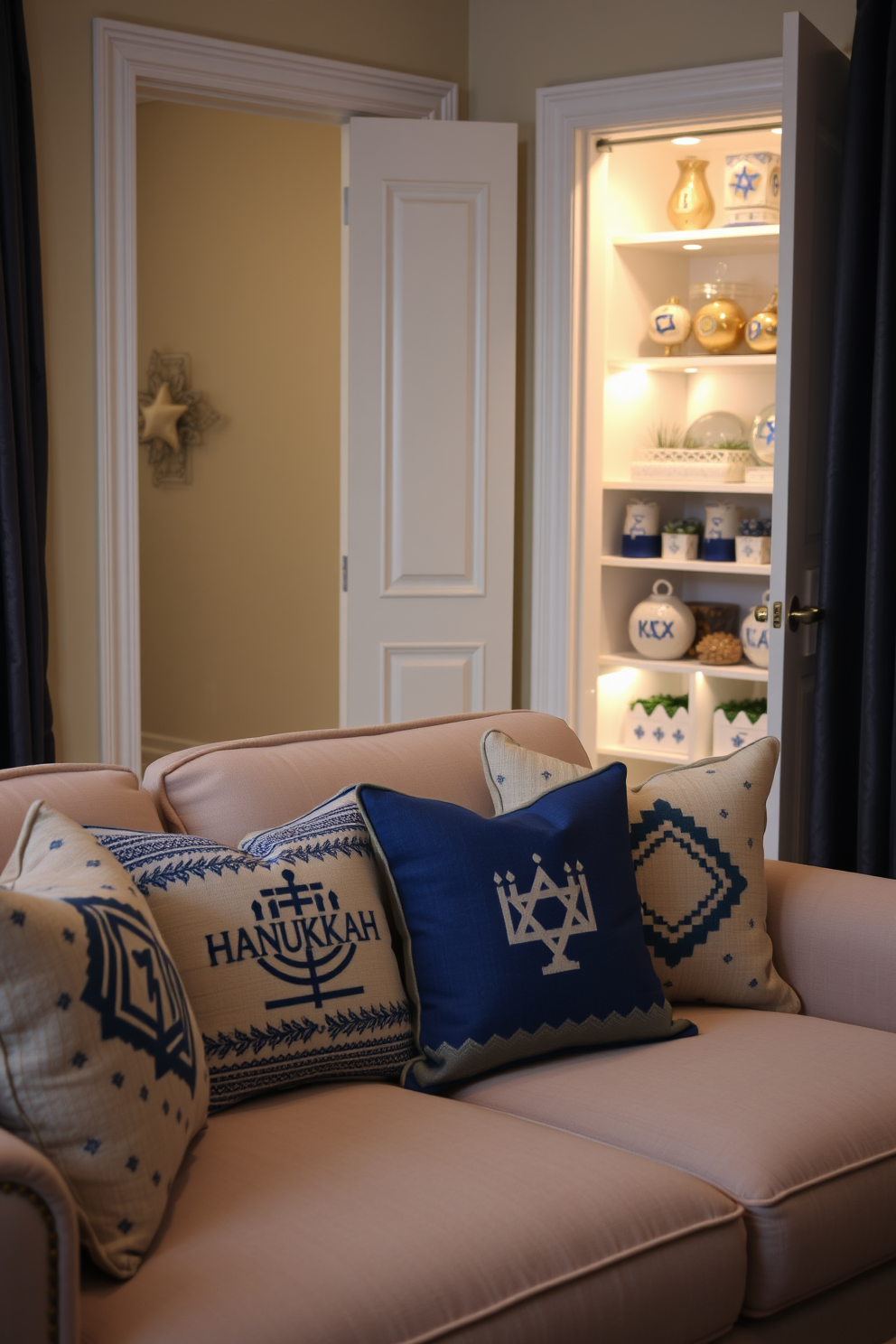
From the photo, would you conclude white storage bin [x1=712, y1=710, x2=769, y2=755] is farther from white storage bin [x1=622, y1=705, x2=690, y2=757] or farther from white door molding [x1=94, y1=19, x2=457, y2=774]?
white door molding [x1=94, y1=19, x2=457, y2=774]

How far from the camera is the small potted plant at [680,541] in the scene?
434cm

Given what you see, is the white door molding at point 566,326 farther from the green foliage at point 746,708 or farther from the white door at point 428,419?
the green foliage at point 746,708

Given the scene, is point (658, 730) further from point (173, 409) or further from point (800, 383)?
point (173, 409)

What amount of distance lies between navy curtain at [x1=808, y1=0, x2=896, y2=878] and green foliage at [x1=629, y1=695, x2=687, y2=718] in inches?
44.5

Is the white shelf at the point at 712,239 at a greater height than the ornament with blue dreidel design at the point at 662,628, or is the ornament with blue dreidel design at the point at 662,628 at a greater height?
the white shelf at the point at 712,239

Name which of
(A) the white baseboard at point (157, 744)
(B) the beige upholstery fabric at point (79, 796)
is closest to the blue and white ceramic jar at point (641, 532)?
(A) the white baseboard at point (157, 744)

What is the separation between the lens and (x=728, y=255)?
4535mm

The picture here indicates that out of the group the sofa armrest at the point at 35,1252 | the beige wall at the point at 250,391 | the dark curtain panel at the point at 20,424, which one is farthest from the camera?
the beige wall at the point at 250,391

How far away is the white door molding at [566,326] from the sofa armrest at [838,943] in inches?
75.6

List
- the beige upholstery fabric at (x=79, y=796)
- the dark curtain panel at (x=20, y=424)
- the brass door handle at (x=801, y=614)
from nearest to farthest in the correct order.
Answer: the beige upholstery fabric at (x=79, y=796) → the brass door handle at (x=801, y=614) → the dark curtain panel at (x=20, y=424)

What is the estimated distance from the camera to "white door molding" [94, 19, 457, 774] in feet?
11.4

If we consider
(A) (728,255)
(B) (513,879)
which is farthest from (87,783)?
(A) (728,255)

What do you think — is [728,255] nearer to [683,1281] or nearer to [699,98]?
[699,98]

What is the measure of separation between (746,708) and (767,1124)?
115 inches
